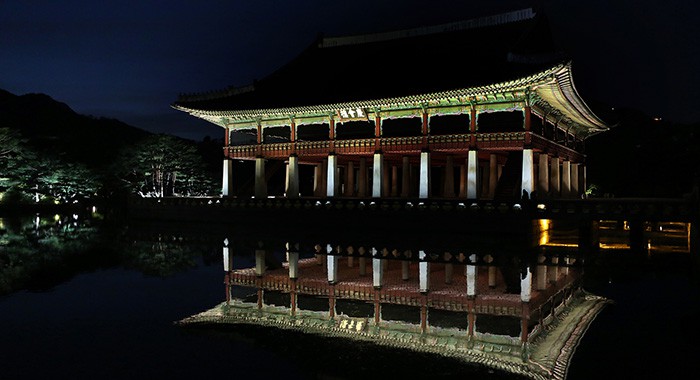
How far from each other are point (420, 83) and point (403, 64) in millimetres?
3832

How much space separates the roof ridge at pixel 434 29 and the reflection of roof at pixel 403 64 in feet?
0.18

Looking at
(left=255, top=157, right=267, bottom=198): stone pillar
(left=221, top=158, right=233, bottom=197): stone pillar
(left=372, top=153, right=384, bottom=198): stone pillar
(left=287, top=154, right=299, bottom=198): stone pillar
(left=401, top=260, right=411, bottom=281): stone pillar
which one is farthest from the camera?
(left=221, top=158, right=233, bottom=197): stone pillar

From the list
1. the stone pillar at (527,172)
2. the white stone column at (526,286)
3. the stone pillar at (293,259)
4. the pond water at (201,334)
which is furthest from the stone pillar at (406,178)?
the white stone column at (526,286)

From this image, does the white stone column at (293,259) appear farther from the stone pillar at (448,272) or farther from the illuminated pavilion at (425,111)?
the illuminated pavilion at (425,111)

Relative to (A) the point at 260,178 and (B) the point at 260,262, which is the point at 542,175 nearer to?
(A) the point at 260,178

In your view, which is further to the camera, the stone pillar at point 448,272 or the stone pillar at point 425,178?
the stone pillar at point 425,178

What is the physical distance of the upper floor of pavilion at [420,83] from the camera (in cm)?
2583

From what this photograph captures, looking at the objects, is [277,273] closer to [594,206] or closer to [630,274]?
[630,274]

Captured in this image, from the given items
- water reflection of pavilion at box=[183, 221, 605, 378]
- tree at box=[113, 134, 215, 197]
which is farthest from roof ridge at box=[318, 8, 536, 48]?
water reflection of pavilion at box=[183, 221, 605, 378]

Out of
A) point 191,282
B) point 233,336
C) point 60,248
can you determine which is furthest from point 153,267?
point 233,336

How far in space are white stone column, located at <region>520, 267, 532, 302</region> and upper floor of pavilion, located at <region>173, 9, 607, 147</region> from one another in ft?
36.9

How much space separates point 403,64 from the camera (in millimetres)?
32062

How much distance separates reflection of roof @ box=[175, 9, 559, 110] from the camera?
89.9ft

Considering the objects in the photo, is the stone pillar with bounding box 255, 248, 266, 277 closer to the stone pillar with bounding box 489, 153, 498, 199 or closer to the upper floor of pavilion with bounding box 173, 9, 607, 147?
the upper floor of pavilion with bounding box 173, 9, 607, 147
